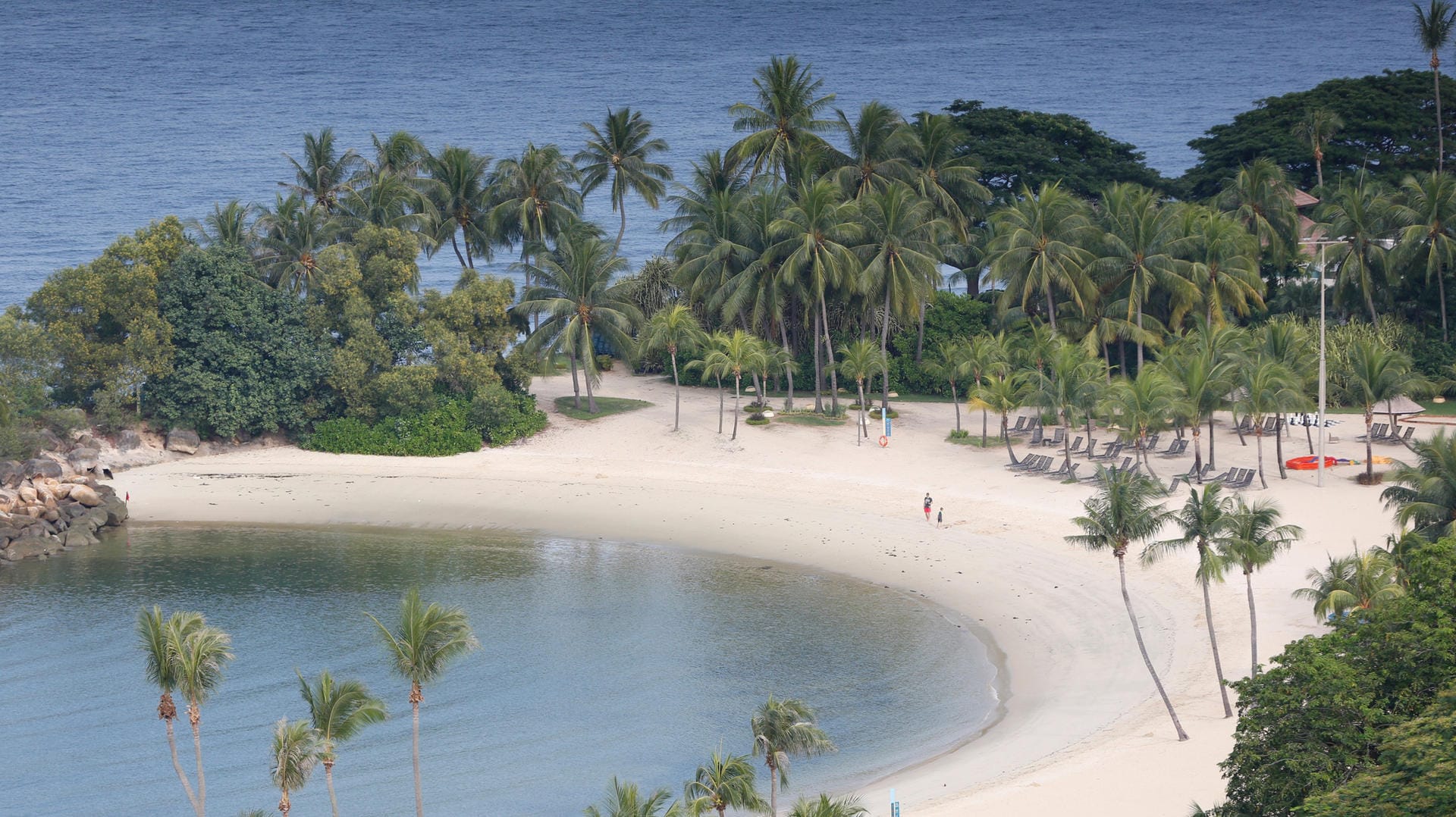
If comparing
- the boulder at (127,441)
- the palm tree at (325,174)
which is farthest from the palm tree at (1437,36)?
the boulder at (127,441)

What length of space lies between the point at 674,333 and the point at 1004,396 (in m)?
13.2

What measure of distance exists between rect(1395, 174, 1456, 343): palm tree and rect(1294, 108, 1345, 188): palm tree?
14.5 meters

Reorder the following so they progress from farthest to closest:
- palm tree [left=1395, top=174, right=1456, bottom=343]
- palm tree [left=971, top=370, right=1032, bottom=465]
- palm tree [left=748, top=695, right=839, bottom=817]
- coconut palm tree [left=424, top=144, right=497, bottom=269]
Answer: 1. coconut palm tree [left=424, top=144, right=497, bottom=269]
2. palm tree [left=1395, top=174, right=1456, bottom=343]
3. palm tree [left=971, top=370, right=1032, bottom=465]
4. palm tree [left=748, top=695, right=839, bottom=817]

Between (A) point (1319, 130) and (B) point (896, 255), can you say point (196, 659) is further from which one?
(A) point (1319, 130)

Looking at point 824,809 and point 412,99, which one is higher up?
point 412,99

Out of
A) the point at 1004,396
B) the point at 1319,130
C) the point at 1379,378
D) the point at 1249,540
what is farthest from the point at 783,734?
the point at 1319,130

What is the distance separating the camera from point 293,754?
24.5 m

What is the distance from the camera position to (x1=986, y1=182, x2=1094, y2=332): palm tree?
57.6 meters

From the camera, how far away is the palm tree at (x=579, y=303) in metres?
57.3

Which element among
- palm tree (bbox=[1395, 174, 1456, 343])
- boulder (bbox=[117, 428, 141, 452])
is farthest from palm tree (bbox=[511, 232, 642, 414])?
palm tree (bbox=[1395, 174, 1456, 343])

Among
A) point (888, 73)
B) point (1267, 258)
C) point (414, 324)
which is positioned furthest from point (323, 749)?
point (888, 73)

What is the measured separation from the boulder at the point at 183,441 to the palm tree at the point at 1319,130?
55206 mm

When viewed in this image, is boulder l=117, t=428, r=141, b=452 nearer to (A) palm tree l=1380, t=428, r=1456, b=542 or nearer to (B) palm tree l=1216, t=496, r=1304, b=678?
(B) palm tree l=1216, t=496, r=1304, b=678

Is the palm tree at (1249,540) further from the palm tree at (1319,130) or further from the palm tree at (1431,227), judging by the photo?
the palm tree at (1319,130)
